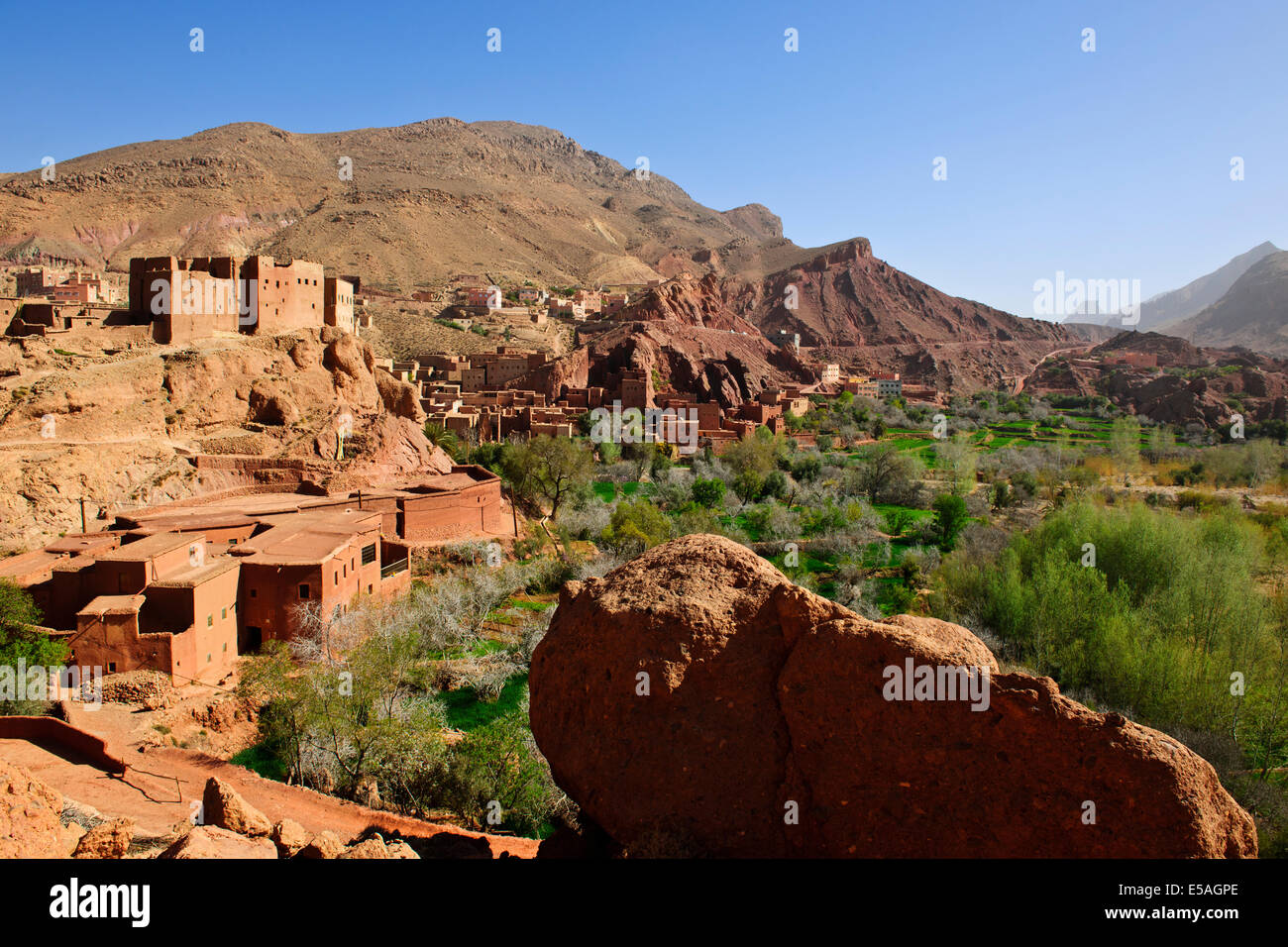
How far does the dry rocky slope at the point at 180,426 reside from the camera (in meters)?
18.3

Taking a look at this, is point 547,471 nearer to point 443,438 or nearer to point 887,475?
point 443,438

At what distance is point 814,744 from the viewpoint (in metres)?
4.65

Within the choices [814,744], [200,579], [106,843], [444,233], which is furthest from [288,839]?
[444,233]

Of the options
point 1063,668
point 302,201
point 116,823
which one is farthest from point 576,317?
point 116,823

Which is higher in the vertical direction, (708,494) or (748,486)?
(748,486)

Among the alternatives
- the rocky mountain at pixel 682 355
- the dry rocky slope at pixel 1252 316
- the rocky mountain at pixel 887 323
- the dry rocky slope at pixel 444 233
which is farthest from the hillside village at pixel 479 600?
the dry rocky slope at pixel 1252 316

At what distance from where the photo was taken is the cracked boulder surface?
399 cm

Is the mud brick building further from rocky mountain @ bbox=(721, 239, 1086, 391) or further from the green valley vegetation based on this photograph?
rocky mountain @ bbox=(721, 239, 1086, 391)

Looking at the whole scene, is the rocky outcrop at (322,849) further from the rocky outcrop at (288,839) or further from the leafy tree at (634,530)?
the leafy tree at (634,530)

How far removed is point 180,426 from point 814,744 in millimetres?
23050

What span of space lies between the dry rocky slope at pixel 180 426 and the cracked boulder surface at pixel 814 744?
1778 centimetres

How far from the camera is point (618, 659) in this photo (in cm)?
509

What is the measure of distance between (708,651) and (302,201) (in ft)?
356
